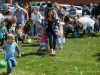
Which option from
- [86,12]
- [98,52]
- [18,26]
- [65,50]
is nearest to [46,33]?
[65,50]

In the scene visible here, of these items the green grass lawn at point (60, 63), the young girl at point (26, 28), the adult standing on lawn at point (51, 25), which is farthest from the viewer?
the young girl at point (26, 28)

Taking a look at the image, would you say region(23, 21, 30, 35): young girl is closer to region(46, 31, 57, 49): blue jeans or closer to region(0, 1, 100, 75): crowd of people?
region(0, 1, 100, 75): crowd of people

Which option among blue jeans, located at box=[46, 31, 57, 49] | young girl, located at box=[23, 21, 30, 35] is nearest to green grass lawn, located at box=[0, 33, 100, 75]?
blue jeans, located at box=[46, 31, 57, 49]

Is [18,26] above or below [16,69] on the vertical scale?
above

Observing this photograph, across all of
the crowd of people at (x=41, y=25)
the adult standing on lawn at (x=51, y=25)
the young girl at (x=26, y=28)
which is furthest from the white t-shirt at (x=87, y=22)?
the adult standing on lawn at (x=51, y=25)

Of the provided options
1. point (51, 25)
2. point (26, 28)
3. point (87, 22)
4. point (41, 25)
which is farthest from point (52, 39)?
point (87, 22)

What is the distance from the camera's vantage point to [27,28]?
35.0 feet

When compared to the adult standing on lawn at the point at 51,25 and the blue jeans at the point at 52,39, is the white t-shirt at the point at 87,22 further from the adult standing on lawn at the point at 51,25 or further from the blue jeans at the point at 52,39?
the adult standing on lawn at the point at 51,25

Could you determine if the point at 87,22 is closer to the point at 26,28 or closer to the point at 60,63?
the point at 26,28

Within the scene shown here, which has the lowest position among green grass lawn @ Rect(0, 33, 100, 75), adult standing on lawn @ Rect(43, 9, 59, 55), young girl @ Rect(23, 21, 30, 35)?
green grass lawn @ Rect(0, 33, 100, 75)

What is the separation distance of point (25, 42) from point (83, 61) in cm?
453

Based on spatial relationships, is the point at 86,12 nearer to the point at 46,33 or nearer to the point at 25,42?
the point at 25,42

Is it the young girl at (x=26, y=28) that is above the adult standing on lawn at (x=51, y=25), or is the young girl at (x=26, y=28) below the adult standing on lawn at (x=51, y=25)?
below

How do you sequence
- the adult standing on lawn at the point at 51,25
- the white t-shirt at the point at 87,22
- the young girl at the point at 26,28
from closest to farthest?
1. the adult standing on lawn at the point at 51,25
2. the young girl at the point at 26,28
3. the white t-shirt at the point at 87,22
